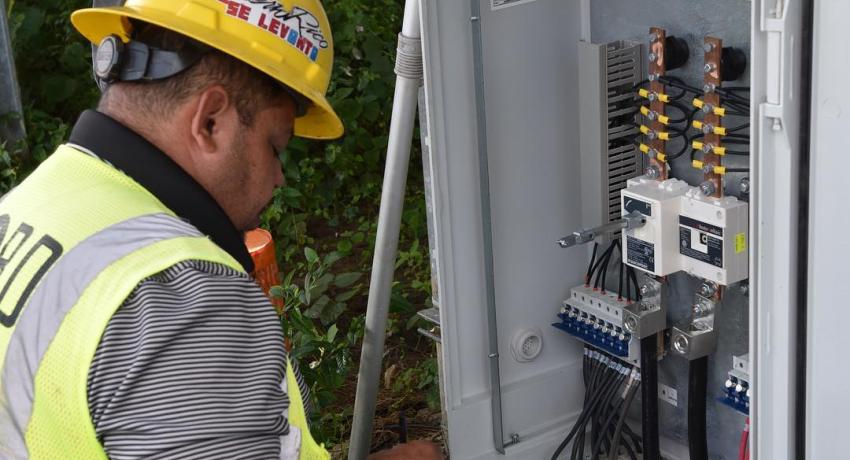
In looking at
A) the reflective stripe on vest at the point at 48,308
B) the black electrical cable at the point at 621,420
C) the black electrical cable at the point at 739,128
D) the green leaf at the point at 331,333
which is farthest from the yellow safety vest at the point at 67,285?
the green leaf at the point at 331,333

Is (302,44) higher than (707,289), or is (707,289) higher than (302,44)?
(302,44)

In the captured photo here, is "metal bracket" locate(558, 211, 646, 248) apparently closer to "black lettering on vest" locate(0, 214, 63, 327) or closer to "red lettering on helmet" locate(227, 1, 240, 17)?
"red lettering on helmet" locate(227, 1, 240, 17)

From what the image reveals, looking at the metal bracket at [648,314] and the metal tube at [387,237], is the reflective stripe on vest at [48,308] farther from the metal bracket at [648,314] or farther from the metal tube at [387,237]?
the metal bracket at [648,314]

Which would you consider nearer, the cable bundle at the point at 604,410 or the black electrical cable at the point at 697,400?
the black electrical cable at the point at 697,400

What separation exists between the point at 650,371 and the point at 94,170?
63.0 inches

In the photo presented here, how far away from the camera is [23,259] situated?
1640 mm

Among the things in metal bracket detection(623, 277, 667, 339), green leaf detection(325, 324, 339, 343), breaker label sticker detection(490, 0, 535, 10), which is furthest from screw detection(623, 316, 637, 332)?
green leaf detection(325, 324, 339, 343)

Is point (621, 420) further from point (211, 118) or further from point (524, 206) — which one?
point (211, 118)

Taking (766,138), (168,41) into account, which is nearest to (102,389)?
(168,41)

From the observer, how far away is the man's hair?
1.77m

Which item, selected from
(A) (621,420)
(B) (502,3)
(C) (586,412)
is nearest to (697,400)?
(A) (621,420)

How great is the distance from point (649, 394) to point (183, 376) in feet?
5.39

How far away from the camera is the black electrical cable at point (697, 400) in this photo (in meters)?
2.80

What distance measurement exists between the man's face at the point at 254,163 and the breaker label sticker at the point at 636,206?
1.02 m
